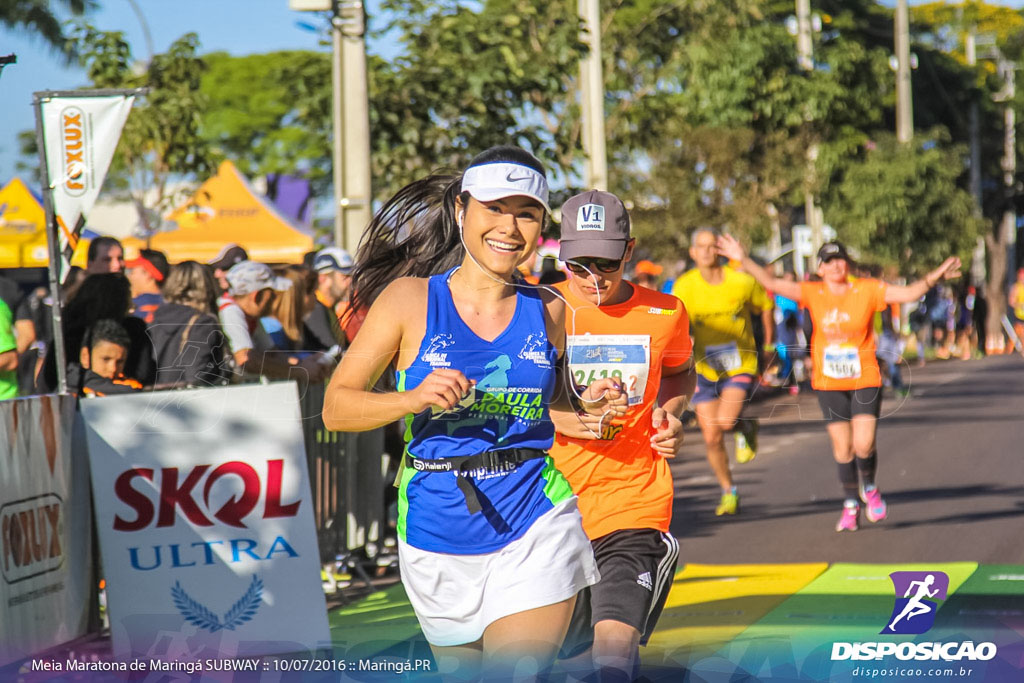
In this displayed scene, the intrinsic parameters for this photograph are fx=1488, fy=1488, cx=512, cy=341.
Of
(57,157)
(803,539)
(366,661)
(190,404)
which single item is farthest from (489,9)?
(366,661)

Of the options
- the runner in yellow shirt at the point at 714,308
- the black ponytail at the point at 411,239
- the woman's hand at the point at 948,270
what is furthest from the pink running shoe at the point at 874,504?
the black ponytail at the point at 411,239

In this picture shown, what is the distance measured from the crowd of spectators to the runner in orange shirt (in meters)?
3.08

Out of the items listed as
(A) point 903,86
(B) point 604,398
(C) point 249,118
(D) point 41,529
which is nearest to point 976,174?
(A) point 903,86

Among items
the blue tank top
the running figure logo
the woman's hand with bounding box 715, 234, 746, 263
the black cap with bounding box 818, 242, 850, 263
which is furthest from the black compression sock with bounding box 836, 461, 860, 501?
the blue tank top

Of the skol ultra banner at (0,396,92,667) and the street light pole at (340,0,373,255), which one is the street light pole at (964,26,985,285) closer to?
the street light pole at (340,0,373,255)

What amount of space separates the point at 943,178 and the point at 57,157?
32.2m

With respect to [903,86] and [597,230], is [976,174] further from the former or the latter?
[597,230]

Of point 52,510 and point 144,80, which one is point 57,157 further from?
point 144,80

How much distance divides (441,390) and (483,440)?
1.24 feet

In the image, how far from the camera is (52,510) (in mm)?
6102

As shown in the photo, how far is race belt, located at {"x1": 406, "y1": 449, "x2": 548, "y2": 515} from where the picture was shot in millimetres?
3656

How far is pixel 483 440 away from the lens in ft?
12.1

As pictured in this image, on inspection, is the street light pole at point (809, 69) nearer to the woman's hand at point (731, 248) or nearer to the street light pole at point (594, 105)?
the street light pole at point (594, 105)

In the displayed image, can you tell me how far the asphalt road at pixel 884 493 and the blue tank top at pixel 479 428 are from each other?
2.39 meters
